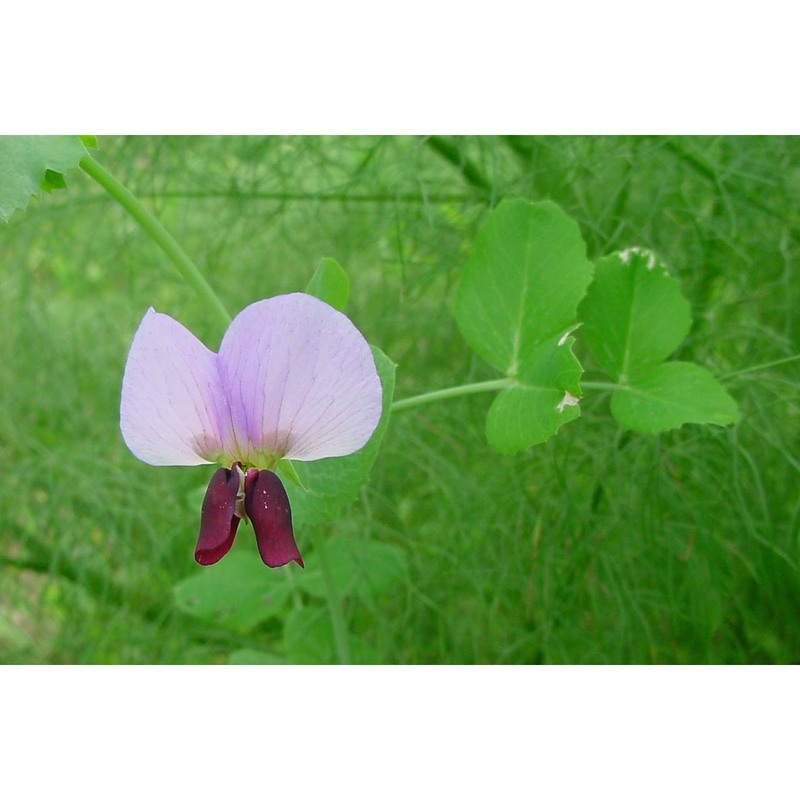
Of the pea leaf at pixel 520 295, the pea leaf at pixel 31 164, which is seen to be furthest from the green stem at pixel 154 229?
the pea leaf at pixel 520 295

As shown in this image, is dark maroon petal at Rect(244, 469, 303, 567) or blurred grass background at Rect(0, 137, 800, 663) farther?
blurred grass background at Rect(0, 137, 800, 663)

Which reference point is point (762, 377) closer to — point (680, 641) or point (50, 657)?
point (680, 641)

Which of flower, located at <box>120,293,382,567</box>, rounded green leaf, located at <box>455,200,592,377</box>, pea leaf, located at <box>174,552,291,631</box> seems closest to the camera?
flower, located at <box>120,293,382,567</box>

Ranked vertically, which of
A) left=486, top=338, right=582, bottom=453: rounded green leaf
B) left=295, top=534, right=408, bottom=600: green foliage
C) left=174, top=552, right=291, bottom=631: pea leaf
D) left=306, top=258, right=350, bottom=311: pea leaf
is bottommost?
left=174, top=552, right=291, bottom=631: pea leaf

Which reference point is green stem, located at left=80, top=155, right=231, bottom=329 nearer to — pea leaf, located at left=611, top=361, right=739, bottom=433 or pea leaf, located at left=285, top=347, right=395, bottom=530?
pea leaf, located at left=285, top=347, right=395, bottom=530

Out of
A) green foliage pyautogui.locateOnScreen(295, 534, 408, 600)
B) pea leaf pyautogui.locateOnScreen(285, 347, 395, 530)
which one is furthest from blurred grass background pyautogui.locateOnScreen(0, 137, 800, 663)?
pea leaf pyautogui.locateOnScreen(285, 347, 395, 530)

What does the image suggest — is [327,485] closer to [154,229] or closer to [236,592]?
[154,229]

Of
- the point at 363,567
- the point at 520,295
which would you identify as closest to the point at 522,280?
the point at 520,295
